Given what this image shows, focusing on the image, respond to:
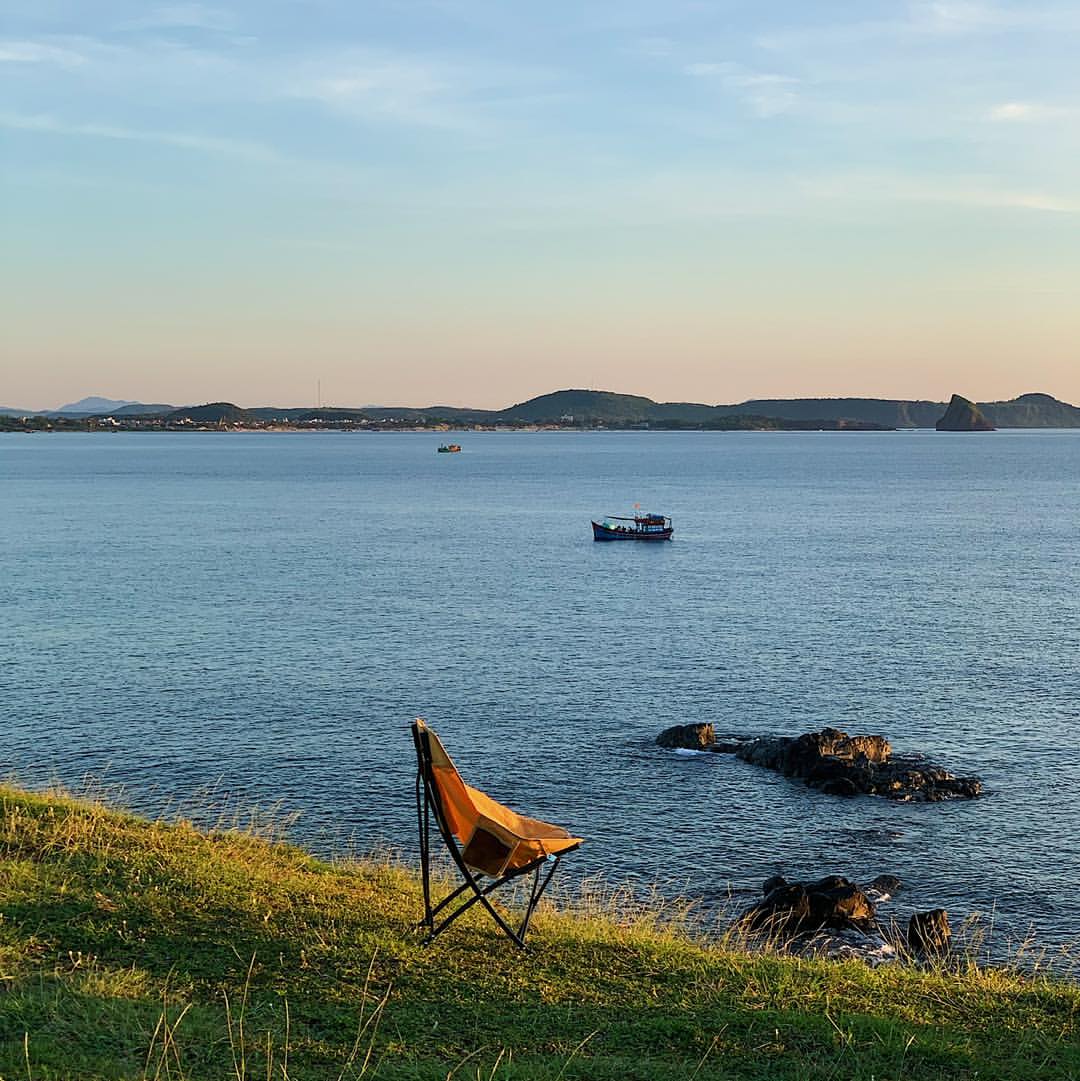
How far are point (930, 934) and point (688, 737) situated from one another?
15454mm

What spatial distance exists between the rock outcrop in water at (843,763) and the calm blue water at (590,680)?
60cm

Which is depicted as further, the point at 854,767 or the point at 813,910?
the point at 854,767

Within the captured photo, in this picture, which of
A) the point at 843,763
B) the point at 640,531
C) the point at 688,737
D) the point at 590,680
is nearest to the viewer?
the point at 843,763

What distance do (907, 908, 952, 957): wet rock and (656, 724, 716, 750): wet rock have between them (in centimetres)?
1437

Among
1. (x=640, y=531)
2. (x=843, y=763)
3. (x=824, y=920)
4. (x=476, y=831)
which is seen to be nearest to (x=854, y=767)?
(x=843, y=763)

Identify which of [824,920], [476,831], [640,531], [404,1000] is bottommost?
[824,920]

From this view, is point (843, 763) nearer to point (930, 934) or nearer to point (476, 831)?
point (930, 934)

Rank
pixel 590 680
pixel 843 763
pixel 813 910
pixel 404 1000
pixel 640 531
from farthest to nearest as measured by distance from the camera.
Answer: pixel 640 531, pixel 590 680, pixel 843 763, pixel 813 910, pixel 404 1000

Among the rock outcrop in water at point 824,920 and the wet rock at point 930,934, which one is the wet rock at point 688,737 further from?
the wet rock at point 930,934

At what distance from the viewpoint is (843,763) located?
1307 inches

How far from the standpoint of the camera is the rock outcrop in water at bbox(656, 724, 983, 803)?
32.4 m

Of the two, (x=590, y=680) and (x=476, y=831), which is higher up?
(x=476, y=831)

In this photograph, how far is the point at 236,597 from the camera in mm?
63219

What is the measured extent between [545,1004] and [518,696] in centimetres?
3238
